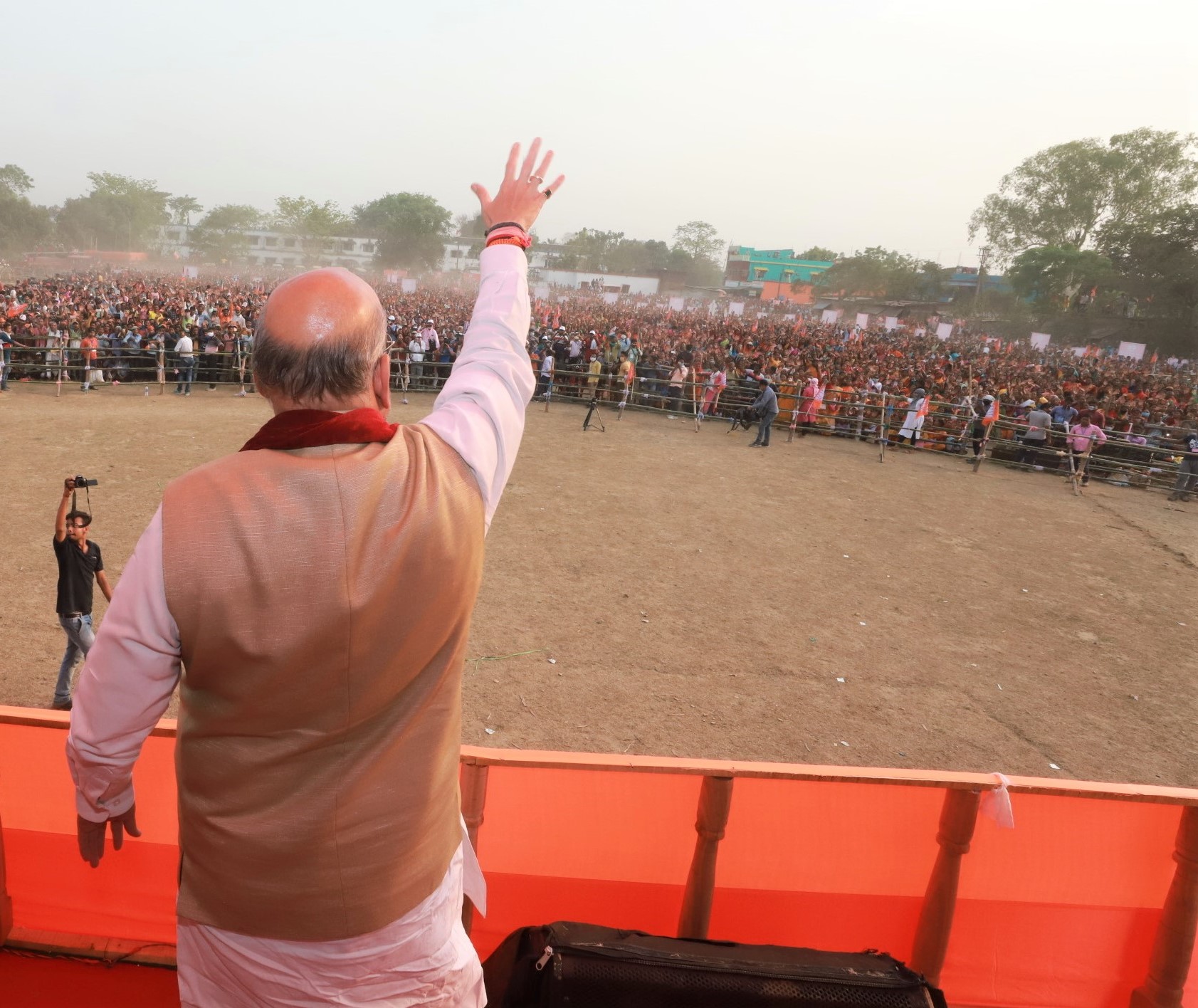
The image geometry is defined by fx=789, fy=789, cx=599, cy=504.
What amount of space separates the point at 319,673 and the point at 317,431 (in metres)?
0.32

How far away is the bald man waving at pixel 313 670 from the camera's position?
1.00m

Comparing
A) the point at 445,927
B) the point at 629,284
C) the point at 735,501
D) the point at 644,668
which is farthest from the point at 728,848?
the point at 629,284

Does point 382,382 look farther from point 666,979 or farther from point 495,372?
point 666,979

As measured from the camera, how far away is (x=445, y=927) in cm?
133

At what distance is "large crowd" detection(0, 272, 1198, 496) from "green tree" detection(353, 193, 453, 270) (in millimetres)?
45961

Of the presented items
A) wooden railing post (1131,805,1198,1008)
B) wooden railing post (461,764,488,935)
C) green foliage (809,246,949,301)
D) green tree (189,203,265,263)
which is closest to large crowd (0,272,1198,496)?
wooden railing post (461,764,488,935)

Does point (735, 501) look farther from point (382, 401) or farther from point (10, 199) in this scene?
point (10, 199)

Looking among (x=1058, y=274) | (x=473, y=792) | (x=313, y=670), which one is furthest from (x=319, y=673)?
(x=1058, y=274)

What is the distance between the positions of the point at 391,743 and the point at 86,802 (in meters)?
0.47

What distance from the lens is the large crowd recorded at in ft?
52.0

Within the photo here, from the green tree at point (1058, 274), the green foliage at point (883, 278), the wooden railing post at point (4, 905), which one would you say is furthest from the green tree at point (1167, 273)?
the wooden railing post at point (4, 905)

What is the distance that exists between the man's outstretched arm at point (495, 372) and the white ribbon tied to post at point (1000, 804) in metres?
1.77

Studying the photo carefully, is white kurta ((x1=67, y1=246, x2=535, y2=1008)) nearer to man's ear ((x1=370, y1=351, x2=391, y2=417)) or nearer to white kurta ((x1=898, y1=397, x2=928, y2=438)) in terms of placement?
man's ear ((x1=370, y1=351, x2=391, y2=417))

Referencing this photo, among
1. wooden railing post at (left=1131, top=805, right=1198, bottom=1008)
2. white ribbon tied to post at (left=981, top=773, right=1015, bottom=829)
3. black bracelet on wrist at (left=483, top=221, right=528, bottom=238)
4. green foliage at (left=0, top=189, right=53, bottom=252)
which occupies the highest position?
green foliage at (left=0, top=189, right=53, bottom=252)
